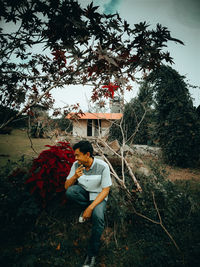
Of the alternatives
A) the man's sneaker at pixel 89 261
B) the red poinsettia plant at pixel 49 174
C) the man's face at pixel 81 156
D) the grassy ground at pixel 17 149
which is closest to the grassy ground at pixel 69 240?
the man's sneaker at pixel 89 261

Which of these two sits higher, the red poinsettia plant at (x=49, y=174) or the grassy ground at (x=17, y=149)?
the red poinsettia plant at (x=49, y=174)

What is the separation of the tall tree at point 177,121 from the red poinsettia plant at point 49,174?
5.18 meters

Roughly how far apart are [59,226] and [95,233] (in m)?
0.82

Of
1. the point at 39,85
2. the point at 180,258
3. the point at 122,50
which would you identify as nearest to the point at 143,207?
the point at 180,258

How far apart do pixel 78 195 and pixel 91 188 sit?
24 centimetres

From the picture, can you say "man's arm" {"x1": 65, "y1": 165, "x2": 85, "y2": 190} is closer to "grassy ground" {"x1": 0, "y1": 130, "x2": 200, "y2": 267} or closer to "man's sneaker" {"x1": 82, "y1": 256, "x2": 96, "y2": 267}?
"grassy ground" {"x1": 0, "y1": 130, "x2": 200, "y2": 267}

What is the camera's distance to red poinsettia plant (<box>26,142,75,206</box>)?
1.87m

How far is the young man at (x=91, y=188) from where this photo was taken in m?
1.58

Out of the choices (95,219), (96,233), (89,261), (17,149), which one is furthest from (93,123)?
(17,149)

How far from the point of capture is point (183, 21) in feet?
11.7

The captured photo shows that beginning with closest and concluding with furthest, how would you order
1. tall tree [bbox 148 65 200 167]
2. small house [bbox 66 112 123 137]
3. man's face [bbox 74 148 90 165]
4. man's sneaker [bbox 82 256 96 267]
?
man's sneaker [bbox 82 256 96 267] < man's face [bbox 74 148 90 165] < small house [bbox 66 112 123 137] < tall tree [bbox 148 65 200 167]

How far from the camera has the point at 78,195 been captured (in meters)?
1.91

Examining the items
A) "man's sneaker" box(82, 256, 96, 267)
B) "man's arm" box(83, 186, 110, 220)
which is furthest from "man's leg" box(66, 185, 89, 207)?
"man's sneaker" box(82, 256, 96, 267)

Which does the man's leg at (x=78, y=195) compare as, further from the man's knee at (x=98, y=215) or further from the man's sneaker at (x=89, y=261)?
the man's sneaker at (x=89, y=261)
